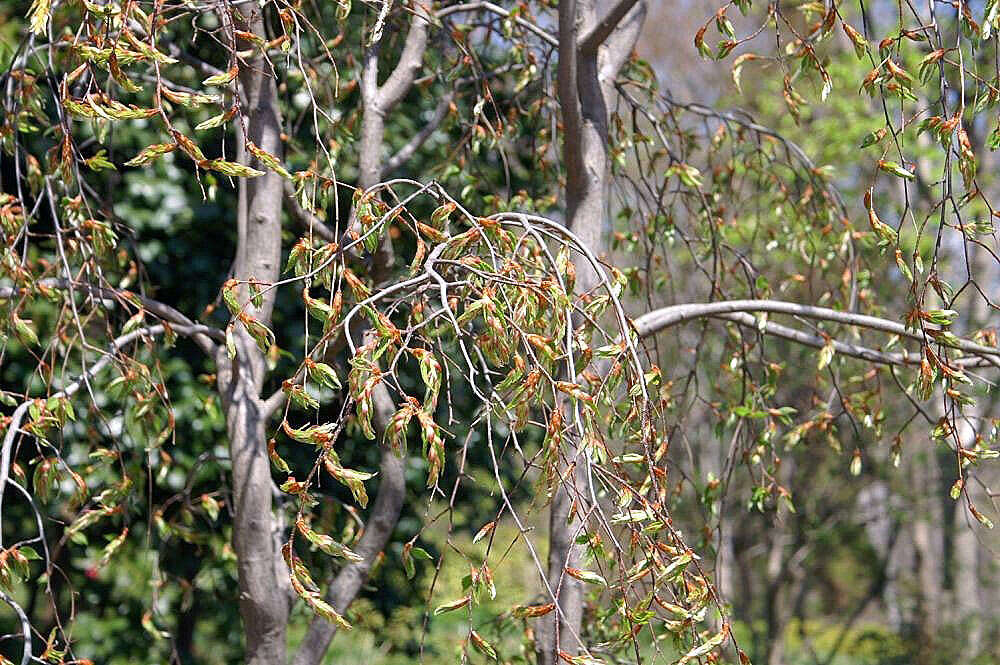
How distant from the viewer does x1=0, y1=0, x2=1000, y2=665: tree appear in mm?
1822

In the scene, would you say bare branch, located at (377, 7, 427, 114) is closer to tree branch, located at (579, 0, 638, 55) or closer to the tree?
the tree

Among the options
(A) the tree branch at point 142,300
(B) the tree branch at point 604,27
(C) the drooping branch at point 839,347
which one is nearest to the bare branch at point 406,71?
(B) the tree branch at point 604,27

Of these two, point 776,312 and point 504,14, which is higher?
point 504,14

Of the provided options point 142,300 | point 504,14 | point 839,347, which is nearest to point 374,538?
point 142,300

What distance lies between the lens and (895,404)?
618 centimetres

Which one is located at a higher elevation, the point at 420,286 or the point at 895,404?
the point at 895,404

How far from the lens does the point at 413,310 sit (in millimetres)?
1906

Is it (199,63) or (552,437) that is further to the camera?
(199,63)

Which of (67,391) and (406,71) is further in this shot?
(406,71)

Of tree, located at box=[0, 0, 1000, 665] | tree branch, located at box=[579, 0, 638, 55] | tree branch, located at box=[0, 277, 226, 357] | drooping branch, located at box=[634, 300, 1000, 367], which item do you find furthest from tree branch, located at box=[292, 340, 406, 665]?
tree branch, located at box=[579, 0, 638, 55]

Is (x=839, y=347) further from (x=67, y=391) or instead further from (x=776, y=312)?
(x=67, y=391)

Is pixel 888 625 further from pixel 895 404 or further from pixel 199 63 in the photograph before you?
pixel 199 63

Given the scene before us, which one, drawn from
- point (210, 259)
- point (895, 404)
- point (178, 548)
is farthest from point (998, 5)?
point (895, 404)

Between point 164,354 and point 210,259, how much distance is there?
0.37 meters
